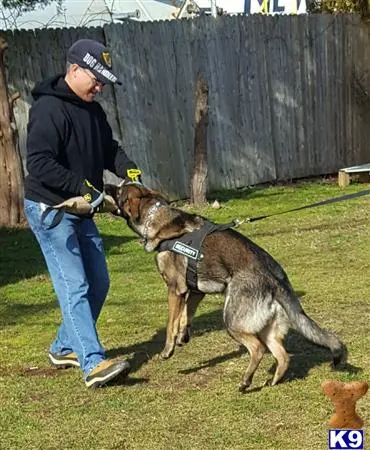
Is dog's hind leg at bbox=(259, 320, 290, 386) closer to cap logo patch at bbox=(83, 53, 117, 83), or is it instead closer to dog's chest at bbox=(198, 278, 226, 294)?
dog's chest at bbox=(198, 278, 226, 294)

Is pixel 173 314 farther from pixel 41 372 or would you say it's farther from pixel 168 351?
pixel 41 372

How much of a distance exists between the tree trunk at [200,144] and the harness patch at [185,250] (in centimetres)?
762

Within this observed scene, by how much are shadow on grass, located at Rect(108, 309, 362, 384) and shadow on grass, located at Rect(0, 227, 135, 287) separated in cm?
299

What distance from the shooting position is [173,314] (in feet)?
19.8

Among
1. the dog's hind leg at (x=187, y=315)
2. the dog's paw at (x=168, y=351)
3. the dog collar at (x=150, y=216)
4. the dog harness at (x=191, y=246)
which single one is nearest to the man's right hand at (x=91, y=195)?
the dog collar at (x=150, y=216)

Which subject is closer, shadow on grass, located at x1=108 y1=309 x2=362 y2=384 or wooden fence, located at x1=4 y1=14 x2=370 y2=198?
shadow on grass, located at x1=108 y1=309 x2=362 y2=384

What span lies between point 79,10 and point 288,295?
18.2 m

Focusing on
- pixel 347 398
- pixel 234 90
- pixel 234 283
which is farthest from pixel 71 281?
pixel 234 90

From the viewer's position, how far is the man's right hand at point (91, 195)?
5668 millimetres

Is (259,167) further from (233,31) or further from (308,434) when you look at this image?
(308,434)

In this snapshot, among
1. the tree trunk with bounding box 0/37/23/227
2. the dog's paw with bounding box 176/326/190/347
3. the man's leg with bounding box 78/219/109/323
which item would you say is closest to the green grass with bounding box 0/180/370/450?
the dog's paw with bounding box 176/326/190/347

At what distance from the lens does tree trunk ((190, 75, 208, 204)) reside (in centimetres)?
1345

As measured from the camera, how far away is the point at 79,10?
22.8 metres

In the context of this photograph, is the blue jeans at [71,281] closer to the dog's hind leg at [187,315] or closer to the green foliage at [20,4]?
the dog's hind leg at [187,315]
